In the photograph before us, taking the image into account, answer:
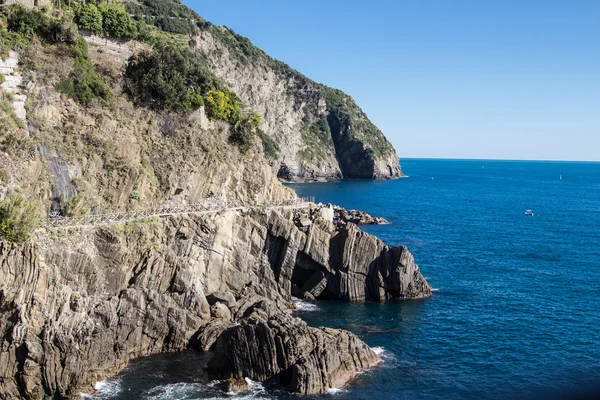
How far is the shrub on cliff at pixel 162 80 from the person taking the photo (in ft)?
186

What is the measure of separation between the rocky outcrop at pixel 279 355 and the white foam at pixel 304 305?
13787 mm

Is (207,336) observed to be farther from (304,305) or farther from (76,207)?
(76,207)

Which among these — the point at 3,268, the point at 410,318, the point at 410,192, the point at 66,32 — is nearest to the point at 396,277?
the point at 410,318

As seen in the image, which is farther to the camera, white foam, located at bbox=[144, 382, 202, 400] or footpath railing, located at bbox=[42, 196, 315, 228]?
footpath railing, located at bbox=[42, 196, 315, 228]

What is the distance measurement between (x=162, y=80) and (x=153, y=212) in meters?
15.3

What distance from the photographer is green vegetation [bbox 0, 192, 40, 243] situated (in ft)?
120

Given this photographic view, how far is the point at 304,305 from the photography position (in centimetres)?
5353

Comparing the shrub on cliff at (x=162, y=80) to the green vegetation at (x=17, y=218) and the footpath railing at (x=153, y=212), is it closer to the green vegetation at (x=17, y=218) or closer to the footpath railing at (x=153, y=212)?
the footpath railing at (x=153, y=212)

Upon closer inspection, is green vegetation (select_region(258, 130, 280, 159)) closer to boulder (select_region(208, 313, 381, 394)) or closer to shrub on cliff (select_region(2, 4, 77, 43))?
shrub on cliff (select_region(2, 4, 77, 43))

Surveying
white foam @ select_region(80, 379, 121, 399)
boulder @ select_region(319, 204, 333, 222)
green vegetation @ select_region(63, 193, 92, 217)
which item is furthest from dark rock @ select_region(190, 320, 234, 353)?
boulder @ select_region(319, 204, 333, 222)

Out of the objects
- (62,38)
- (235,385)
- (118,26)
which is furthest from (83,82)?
(235,385)

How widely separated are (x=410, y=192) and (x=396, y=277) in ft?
366

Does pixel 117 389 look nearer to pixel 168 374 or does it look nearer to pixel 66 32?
pixel 168 374

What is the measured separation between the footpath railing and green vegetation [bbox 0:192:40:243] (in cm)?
317
